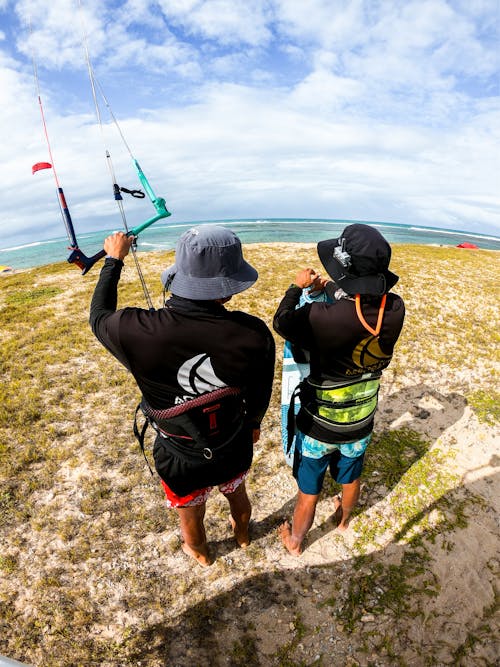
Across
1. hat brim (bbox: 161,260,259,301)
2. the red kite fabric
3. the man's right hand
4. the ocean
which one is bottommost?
the ocean

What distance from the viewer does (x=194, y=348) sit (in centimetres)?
230

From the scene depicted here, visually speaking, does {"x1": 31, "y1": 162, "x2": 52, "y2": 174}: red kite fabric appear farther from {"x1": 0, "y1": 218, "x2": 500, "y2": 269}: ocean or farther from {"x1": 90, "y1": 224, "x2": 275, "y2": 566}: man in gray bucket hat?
{"x1": 0, "y1": 218, "x2": 500, "y2": 269}: ocean

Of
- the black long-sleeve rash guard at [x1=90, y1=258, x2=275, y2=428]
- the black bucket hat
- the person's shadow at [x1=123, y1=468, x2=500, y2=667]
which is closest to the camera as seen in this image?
the black long-sleeve rash guard at [x1=90, y1=258, x2=275, y2=428]

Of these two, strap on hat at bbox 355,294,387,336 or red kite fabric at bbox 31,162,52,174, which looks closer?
strap on hat at bbox 355,294,387,336

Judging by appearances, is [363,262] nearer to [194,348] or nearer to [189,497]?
[194,348]

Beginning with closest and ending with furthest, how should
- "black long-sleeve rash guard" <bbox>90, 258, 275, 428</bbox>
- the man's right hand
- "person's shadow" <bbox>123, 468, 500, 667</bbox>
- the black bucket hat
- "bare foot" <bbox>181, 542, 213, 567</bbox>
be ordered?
"black long-sleeve rash guard" <bbox>90, 258, 275, 428</bbox> < the man's right hand < the black bucket hat < "person's shadow" <bbox>123, 468, 500, 667</bbox> < "bare foot" <bbox>181, 542, 213, 567</bbox>

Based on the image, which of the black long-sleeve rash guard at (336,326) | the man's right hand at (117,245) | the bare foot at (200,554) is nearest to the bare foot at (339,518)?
the bare foot at (200,554)

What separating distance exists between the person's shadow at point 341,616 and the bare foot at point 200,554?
0.42 metres

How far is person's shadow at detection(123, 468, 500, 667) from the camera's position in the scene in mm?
3316

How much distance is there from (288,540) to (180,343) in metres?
3.38

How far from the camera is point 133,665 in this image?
3238mm

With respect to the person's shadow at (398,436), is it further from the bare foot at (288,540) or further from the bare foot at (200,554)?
the bare foot at (200,554)

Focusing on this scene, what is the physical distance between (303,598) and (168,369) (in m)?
3.30

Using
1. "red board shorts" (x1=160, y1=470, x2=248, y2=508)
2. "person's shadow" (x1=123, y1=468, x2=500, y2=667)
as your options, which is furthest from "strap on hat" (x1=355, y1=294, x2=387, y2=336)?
"person's shadow" (x1=123, y1=468, x2=500, y2=667)
